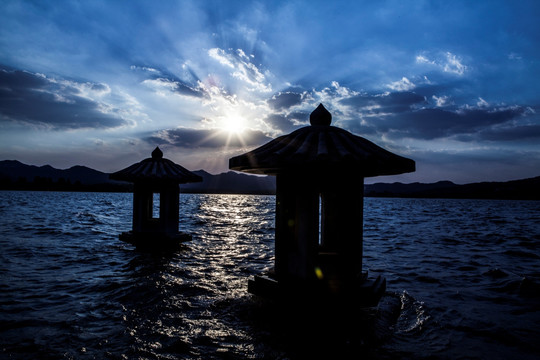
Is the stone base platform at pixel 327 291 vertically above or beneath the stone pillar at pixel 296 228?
beneath

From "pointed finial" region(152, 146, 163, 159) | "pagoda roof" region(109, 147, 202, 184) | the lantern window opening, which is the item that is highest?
"pointed finial" region(152, 146, 163, 159)

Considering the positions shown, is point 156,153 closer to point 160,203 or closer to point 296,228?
point 160,203

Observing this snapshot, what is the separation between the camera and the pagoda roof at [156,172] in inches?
398

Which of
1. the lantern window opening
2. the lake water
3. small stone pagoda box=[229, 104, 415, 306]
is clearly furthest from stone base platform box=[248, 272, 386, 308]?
the lantern window opening

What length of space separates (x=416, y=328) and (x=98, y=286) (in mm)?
7708

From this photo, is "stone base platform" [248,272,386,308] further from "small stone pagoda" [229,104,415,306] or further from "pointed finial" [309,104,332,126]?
"pointed finial" [309,104,332,126]

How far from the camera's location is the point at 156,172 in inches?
410

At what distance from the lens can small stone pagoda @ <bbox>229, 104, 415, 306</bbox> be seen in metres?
4.68

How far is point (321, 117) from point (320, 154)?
153cm

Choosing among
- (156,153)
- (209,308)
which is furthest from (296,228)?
(156,153)

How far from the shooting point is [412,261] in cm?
1236

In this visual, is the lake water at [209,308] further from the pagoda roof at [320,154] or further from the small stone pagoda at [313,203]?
the pagoda roof at [320,154]

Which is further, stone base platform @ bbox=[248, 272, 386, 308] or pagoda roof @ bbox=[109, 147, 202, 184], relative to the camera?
pagoda roof @ bbox=[109, 147, 202, 184]

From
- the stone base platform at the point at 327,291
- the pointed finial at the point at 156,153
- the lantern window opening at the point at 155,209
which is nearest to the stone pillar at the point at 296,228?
the stone base platform at the point at 327,291
